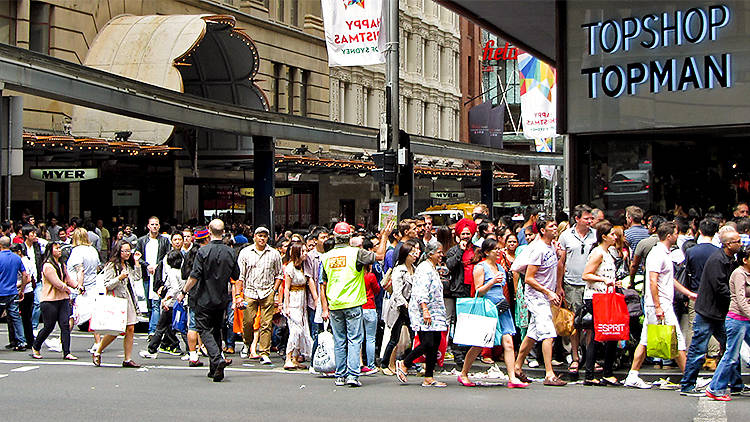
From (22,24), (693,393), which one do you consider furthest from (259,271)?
(22,24)

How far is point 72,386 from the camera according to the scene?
12008 millimetres

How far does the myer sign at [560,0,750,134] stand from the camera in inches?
Answer: 624

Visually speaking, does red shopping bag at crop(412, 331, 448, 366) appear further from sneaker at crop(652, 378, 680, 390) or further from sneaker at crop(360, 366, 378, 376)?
sneaker at crop(652, 378, 680, 390)

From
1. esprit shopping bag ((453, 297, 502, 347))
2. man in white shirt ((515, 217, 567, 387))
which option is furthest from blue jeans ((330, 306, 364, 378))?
man in white shirt ((515, 217, 567, 387))

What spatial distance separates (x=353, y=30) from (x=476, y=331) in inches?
342

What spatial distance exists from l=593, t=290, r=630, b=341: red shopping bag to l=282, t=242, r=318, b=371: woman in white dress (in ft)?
12.7

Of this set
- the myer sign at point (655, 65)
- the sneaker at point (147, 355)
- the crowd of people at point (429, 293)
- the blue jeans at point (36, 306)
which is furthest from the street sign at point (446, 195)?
the sneaker at point (147, 355)

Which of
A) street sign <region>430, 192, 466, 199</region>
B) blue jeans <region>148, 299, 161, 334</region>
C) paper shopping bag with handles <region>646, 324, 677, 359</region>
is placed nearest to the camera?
paper shopping bag with handles <region>646, 324, 677, 359</region>

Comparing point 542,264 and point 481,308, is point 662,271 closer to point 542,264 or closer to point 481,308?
point 542,264

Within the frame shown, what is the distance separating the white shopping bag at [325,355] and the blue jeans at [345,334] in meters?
0.41

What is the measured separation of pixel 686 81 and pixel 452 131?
45235mm

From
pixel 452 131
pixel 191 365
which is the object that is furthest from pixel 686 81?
pixel 452 131

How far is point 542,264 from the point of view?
12219 mm

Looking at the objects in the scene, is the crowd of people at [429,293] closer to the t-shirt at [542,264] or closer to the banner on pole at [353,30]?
the t-shirt at [542,264]
